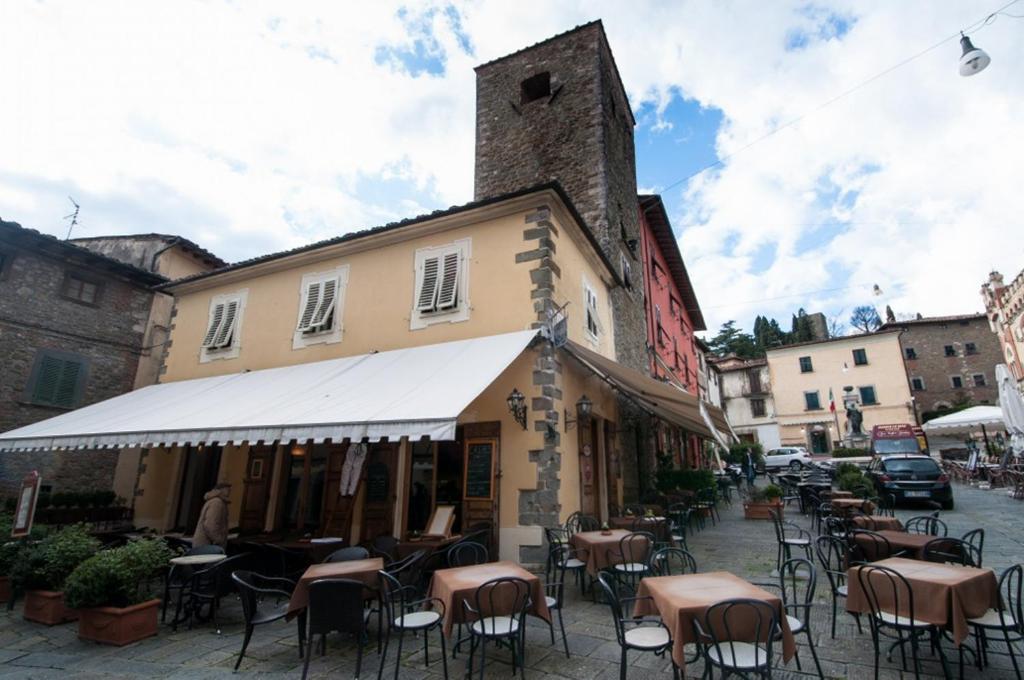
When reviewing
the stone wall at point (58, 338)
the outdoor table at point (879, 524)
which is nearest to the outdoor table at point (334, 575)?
the outdoor table at point (879, 524)

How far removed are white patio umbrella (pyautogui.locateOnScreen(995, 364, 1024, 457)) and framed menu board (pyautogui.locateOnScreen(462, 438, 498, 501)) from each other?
1391 cm

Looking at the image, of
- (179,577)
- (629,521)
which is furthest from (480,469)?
(179,577)

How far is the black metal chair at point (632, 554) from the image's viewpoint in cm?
521

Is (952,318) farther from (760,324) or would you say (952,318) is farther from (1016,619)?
(1016,619)

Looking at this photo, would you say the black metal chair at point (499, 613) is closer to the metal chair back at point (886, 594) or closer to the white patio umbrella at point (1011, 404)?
the metal chair back at point (886, 594)

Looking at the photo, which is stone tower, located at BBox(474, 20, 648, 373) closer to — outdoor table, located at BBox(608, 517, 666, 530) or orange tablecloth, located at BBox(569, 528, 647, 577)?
outdoor table, located at BBox(608, 517, 666, 530)

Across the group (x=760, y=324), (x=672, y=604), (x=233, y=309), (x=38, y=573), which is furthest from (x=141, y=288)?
(x=760, y=324)

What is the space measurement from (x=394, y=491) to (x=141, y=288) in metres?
10.2

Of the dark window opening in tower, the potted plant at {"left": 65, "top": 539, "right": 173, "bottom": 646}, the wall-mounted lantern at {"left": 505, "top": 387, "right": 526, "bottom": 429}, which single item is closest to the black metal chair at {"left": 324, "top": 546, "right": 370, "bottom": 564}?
the potted plant at {"left": 65, "top": 539, "right": 173, "bottom": 646}

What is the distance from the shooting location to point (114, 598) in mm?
4789

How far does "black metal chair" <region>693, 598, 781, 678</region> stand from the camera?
9.05 feet

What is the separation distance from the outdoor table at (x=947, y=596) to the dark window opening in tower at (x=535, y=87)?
14.2 metres

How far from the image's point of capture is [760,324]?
47500mm

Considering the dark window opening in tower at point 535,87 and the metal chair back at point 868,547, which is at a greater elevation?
the dark window opening in tower at point 535,87
